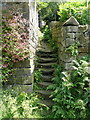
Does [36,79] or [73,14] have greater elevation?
[73,14]

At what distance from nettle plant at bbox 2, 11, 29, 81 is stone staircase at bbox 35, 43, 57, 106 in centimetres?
143

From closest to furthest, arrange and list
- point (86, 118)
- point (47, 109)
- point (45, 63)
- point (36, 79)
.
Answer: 1. point (86, 118)
2. point (47, 109)
3. point (36, 79)
4. point (45, 63)

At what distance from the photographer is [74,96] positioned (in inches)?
168

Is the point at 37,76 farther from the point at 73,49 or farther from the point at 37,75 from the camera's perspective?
the point at 73,49

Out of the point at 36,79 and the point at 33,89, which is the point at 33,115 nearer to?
the point at 33,89

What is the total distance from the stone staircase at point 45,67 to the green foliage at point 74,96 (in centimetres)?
66

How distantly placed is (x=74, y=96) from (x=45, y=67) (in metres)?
2.35

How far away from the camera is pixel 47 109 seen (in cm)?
431

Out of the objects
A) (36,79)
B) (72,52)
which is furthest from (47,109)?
(72,52)

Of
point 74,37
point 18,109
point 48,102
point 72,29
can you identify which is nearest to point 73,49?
point 74,37

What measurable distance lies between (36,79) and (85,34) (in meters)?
2.44

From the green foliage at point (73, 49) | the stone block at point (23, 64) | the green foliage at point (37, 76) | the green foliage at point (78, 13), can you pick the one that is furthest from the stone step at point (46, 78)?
the green foliage at point (78, 13)

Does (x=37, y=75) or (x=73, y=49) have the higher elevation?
(x=73, y=49)

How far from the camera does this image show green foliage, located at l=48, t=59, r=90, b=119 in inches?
158
